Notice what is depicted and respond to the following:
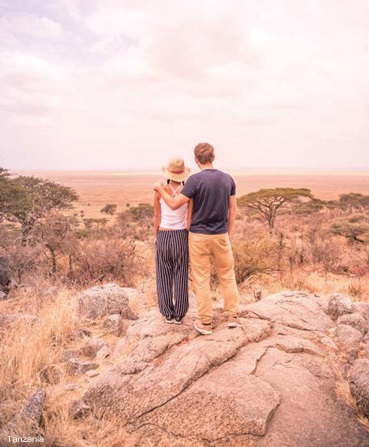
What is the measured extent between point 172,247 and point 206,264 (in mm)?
394

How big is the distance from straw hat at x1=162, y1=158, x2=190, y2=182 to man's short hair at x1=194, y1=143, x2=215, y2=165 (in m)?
0.23

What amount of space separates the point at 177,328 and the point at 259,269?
4651mm

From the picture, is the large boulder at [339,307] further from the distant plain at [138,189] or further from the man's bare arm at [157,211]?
the distant plain at [138,189]

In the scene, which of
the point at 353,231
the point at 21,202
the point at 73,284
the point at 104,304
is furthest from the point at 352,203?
the point at 104,304

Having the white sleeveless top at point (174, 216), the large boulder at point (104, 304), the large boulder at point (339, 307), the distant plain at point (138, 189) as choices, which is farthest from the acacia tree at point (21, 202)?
the large boulder at point (339, 307)

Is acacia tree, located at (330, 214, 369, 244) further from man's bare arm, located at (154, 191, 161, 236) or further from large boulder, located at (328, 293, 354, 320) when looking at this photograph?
man's bare arm, located at (154, 191, 161, 236)

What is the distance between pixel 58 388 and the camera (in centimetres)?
362

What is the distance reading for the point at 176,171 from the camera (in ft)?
13.5

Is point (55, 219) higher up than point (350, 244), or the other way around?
point (55, 219)

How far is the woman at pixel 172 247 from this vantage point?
4.12 m

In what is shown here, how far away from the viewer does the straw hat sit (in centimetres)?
408

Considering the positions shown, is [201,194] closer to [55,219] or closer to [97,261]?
[97,261]

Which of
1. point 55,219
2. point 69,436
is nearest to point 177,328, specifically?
point 69,436

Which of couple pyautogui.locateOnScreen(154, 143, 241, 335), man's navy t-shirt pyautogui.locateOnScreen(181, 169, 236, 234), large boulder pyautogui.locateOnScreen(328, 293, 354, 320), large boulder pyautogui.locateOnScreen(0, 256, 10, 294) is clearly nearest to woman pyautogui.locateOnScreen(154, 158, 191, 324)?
couple pyautogui.locateOnScreen(154, 143, 241, 335)
